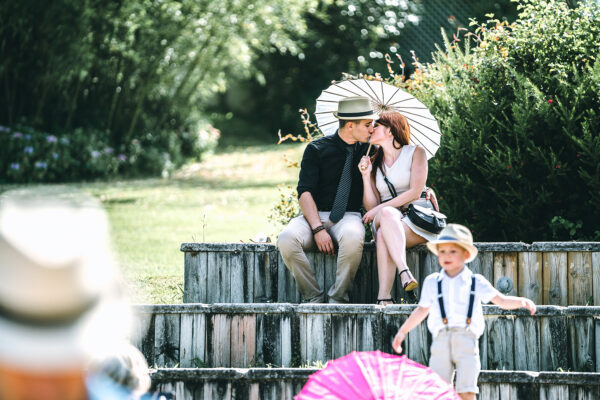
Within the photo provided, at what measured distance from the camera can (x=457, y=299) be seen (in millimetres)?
3799

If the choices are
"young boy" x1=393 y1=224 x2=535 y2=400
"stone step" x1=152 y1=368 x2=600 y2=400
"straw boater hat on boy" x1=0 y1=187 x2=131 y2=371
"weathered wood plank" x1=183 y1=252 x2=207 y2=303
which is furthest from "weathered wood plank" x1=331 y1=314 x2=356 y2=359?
"straw boater hat on boy" x1=0 y1=187 x2=131 y2=371

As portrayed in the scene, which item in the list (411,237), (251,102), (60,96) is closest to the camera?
(411,237)

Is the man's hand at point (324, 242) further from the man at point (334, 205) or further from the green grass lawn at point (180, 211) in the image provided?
the green grass lawn at point (180, 211)

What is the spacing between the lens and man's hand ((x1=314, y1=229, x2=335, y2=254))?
526cm

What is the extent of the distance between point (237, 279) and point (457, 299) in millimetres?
Answer: 2039

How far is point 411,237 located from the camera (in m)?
5.18

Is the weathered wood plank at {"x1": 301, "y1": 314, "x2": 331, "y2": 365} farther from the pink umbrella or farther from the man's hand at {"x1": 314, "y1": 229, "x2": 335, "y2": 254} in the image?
the pink umbrella

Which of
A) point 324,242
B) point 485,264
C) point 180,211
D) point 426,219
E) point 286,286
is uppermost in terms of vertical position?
point 180,211

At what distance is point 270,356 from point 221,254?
3.20 feet

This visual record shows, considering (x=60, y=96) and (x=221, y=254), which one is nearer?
(x=221, y=254)

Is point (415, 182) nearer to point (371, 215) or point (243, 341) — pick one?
point (371, 215)

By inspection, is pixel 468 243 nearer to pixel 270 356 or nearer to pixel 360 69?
pixel 270 356

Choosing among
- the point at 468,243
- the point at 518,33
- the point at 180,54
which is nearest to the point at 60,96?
the point at 180,54

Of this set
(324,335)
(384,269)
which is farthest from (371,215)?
(324,335)
